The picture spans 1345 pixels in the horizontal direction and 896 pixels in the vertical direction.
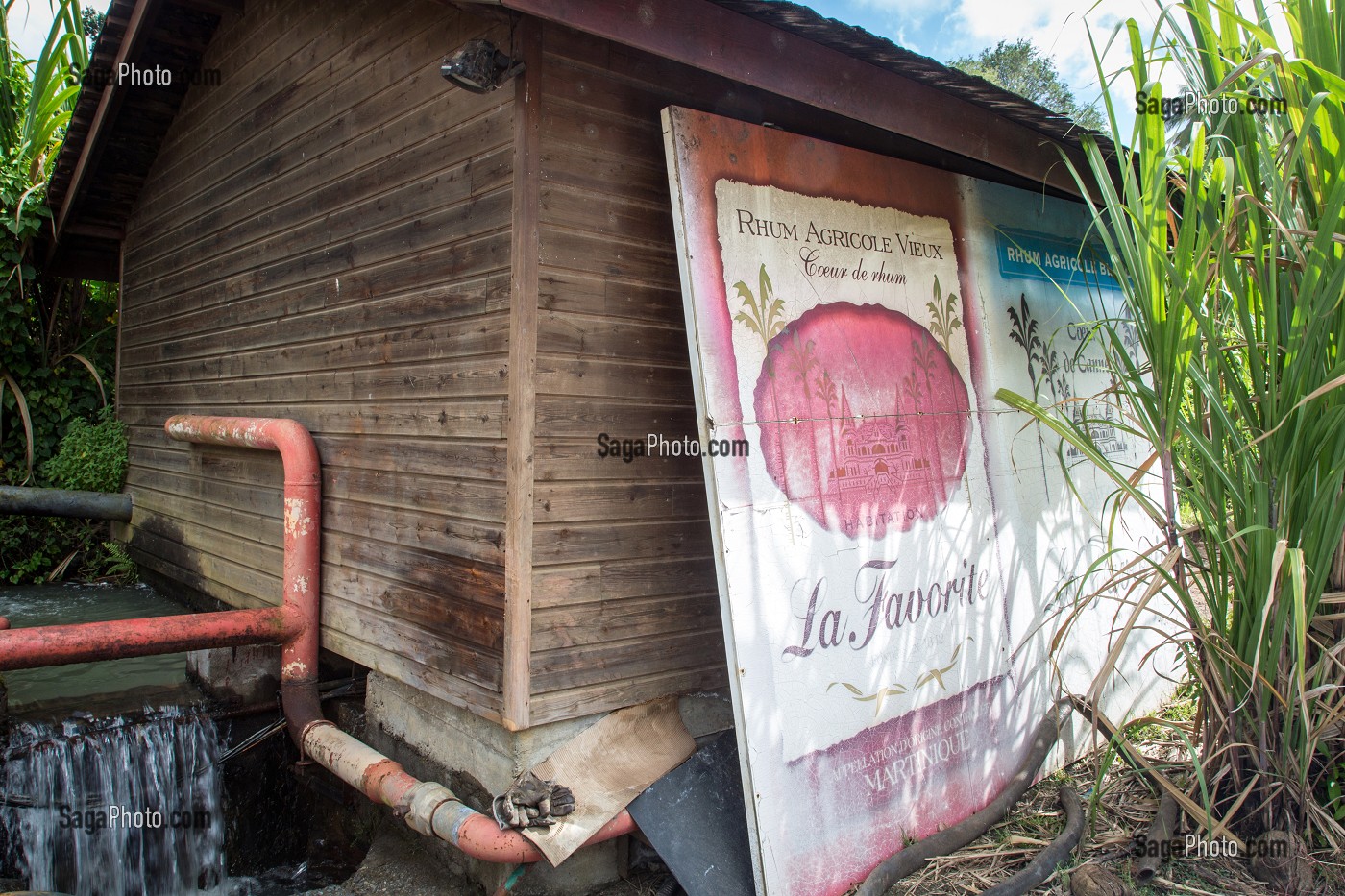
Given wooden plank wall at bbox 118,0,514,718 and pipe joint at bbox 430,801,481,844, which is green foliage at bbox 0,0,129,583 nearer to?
wooden plank wall at bbox 118,0,514,718

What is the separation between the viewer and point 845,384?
3.56 m

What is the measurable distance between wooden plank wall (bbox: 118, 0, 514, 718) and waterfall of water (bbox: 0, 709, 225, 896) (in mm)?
886

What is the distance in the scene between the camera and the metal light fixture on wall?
3037 millimetres

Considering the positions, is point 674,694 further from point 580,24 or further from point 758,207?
point 580,24

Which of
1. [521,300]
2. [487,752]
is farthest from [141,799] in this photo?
[521,300]

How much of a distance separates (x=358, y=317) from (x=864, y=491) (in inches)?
96.8

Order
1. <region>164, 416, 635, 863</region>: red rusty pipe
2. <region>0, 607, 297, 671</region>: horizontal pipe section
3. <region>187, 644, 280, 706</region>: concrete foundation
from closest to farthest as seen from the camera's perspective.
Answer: <region>164, 416, 635, 863</region>: red rusty pipe
<region>0, 607, 297, 671</region>: horizontal pipe section
<region>187, 644, 280, 706</region>: concrete foundation

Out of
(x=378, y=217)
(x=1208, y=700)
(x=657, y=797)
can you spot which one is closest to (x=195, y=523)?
(x=378, y=217)

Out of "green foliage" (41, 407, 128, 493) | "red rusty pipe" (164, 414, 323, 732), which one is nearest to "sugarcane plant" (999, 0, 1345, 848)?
"red rusty pipe" (164, 414, 323, 732)

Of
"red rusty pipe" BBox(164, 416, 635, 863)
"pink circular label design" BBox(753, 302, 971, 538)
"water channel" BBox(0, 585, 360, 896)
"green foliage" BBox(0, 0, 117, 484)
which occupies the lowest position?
"water channel" BBox(0, 585, 360, 896)

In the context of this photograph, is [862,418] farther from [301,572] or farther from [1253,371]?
[301,572]

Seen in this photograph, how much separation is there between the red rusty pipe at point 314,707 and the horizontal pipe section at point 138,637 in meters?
0.14

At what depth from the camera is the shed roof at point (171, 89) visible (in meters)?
2.93

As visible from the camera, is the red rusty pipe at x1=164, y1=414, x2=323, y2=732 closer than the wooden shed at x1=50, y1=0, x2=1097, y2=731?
No
